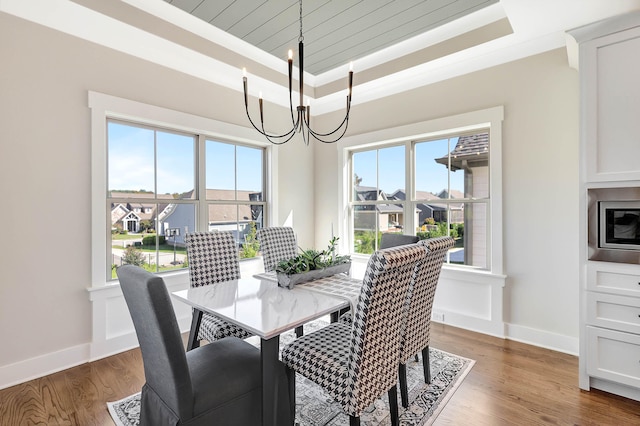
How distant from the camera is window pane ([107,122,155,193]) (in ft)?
9.30

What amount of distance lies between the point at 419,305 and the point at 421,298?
0.05 meters

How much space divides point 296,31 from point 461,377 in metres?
3.20

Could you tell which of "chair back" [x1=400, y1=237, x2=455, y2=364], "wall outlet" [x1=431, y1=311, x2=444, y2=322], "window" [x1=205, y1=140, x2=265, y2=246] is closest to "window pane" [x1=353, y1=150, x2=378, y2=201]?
"window" [x1=205, y1=140, x2=265, y2=246]

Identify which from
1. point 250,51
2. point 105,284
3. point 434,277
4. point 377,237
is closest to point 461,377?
point 434,277

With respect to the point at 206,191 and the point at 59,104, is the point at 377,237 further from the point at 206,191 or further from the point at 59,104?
the point at 59,104

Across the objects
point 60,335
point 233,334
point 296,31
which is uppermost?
point 296,31

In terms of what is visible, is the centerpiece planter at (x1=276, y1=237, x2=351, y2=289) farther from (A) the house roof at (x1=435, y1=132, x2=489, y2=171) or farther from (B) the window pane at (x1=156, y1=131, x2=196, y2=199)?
(A) the house roof at (x1=435, y1=132, x2=489, y2=171)

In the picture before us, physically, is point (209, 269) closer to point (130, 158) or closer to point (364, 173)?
point (130, 158)

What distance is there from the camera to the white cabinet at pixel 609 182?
6.55 feet

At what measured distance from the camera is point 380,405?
2.01 metres

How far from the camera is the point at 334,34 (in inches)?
118

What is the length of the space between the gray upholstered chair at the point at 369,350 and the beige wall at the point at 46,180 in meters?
2.01

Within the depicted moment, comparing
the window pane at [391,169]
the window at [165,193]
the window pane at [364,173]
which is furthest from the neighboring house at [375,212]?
the window at [165,193]

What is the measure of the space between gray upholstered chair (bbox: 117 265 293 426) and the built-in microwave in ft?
7.43
